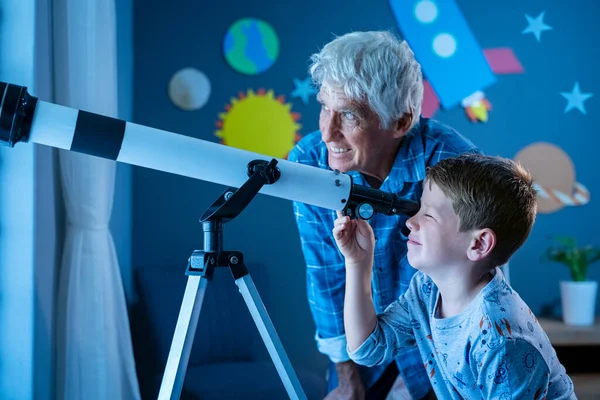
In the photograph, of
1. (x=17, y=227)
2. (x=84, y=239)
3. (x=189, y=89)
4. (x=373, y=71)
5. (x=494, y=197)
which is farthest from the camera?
(x=189, y=89)

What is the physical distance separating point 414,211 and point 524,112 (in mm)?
2230

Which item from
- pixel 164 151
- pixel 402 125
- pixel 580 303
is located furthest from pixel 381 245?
pixel 580 303

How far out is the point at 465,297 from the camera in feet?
4.43

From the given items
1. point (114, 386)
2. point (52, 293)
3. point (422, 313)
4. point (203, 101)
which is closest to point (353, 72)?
point (422, 313)

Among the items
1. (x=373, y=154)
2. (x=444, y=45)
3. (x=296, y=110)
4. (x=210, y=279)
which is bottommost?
(x=210, y=279)

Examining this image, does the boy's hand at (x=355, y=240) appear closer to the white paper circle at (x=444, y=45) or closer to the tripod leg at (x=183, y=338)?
the tripod leg at (x=183, y=338)

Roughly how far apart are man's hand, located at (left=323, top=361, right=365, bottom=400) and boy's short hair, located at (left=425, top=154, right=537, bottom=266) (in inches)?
21.3

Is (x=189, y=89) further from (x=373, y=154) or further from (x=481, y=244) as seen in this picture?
(x=481, y=244)

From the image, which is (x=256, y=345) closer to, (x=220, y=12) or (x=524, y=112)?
(x=220, y=12)

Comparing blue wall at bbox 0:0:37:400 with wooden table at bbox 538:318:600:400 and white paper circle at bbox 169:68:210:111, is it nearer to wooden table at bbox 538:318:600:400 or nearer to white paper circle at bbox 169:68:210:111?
white paper circle at bbox 169:68:210:111

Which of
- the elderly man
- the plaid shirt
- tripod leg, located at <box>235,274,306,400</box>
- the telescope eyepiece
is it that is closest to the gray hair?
the elderly man

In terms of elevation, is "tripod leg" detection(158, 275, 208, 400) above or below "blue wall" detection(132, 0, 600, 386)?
below

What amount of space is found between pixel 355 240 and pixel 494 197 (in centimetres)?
31

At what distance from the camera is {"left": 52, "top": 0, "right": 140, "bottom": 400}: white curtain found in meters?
1.98
